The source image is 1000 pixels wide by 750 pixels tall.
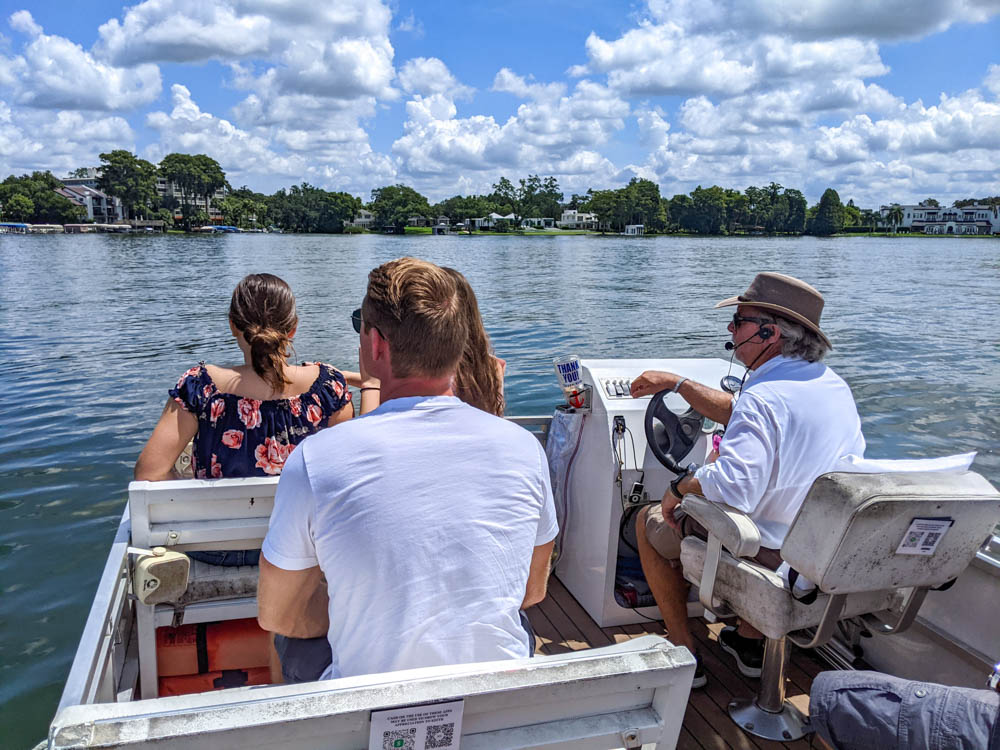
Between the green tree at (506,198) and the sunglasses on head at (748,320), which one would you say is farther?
the green tree at (506,198)

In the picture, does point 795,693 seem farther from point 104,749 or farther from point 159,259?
point 159,259

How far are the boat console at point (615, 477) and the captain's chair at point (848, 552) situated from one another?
23.3 inches

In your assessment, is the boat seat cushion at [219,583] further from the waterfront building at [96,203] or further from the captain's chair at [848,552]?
the waterfront building at [96,203]

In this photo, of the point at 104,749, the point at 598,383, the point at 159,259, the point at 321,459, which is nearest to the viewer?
the point at 104,749

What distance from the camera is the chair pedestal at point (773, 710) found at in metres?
2.35

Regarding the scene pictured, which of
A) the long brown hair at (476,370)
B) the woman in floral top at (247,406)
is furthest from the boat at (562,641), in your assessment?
the long brown hair at (476,370)

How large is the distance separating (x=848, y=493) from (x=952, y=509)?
294 mm

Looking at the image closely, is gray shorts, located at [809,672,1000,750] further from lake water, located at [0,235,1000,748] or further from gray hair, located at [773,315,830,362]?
lake water, located at [0,235,1000,748]

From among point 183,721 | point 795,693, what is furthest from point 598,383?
point 183,721

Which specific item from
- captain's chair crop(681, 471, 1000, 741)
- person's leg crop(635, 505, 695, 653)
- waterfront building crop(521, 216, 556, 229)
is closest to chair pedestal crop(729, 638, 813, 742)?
captain's chair crop(681, 471, 1000, 741)

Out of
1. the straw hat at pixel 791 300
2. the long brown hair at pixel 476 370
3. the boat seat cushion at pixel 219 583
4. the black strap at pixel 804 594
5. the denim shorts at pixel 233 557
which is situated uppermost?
the straw hat at pixel 791 300

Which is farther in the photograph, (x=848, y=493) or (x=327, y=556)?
(x=848, y=493)

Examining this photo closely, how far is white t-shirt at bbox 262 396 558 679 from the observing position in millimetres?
1265

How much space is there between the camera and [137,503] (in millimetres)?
2086
